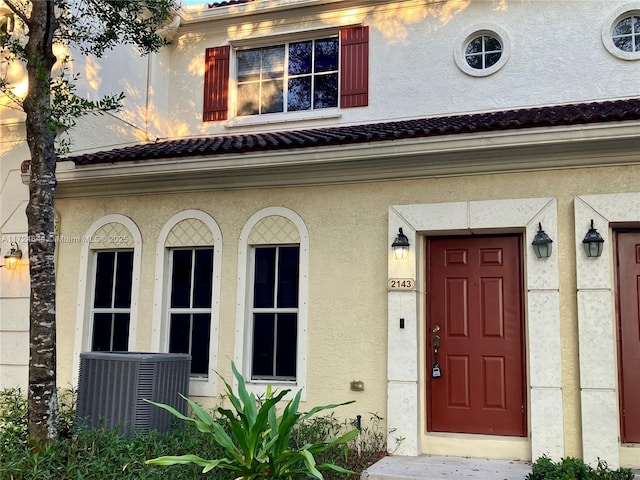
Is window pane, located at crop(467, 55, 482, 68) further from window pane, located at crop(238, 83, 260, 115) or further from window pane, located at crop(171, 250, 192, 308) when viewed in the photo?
window pane, located at crop(171, 250, 192, 308)

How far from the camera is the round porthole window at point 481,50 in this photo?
29.1 ft

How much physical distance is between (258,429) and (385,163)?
3131 mm

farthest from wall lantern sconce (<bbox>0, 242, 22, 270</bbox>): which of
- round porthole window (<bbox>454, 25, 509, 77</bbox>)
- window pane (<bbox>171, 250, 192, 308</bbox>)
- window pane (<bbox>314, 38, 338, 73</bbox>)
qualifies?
round porthole window (<bbox>454, 25, 509, 77</bbox>)

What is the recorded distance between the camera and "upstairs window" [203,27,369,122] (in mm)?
9430

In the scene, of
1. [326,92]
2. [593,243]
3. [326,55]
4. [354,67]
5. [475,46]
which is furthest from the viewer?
[326,55]

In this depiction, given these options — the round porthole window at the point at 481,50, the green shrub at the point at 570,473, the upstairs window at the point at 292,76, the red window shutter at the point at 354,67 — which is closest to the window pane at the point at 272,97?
the upstairs window at the point at 292,76

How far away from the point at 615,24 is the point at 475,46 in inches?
74.1

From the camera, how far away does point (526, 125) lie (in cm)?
603

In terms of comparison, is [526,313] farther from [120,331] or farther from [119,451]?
[120,331]

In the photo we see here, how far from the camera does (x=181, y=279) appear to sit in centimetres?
770

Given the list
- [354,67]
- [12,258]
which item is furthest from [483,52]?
[12,258]

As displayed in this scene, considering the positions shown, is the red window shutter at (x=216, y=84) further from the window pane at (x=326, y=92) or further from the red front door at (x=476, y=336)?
the red front door at (x=476, y=336)

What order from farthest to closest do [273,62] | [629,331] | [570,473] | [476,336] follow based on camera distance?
[273,62]
[476,336]
[629,331]
[570,473]

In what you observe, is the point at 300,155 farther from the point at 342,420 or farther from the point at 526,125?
the point at 342,420
